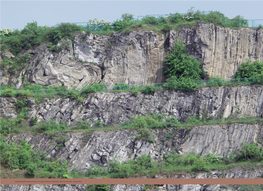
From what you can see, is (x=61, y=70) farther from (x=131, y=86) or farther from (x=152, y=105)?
(x=152, y=105)

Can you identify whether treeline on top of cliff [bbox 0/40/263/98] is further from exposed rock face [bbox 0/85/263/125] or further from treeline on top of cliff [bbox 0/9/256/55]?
treeline on top of cliff [bbox 0/9/256/55]

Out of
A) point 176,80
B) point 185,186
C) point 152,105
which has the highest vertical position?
point 176,80

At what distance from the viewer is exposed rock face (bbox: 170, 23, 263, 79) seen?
3962 centimetres

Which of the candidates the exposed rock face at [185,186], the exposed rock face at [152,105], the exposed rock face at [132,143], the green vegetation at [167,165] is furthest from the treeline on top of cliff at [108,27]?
the exposed rock face at [185,186]

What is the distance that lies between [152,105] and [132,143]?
4.46 meters

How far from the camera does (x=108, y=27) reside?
43062 mm

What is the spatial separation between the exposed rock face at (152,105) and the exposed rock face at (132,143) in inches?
84.3

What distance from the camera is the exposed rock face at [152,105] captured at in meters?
35.9

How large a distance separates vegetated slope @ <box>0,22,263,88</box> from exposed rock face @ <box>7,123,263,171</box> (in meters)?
6.98

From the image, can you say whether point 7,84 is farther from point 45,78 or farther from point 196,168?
point 196,168

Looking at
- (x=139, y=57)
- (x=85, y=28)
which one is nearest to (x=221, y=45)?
(x=139, y=57)

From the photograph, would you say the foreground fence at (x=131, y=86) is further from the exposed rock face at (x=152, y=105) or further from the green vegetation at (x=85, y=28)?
the green vegetation at (x=85, y=28)

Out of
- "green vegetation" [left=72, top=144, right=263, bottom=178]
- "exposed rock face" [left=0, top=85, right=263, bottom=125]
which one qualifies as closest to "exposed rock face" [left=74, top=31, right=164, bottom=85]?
"exposed rock face" [left=0, top=85, right=263, bottom=125]

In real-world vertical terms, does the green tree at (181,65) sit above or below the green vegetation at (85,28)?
below
